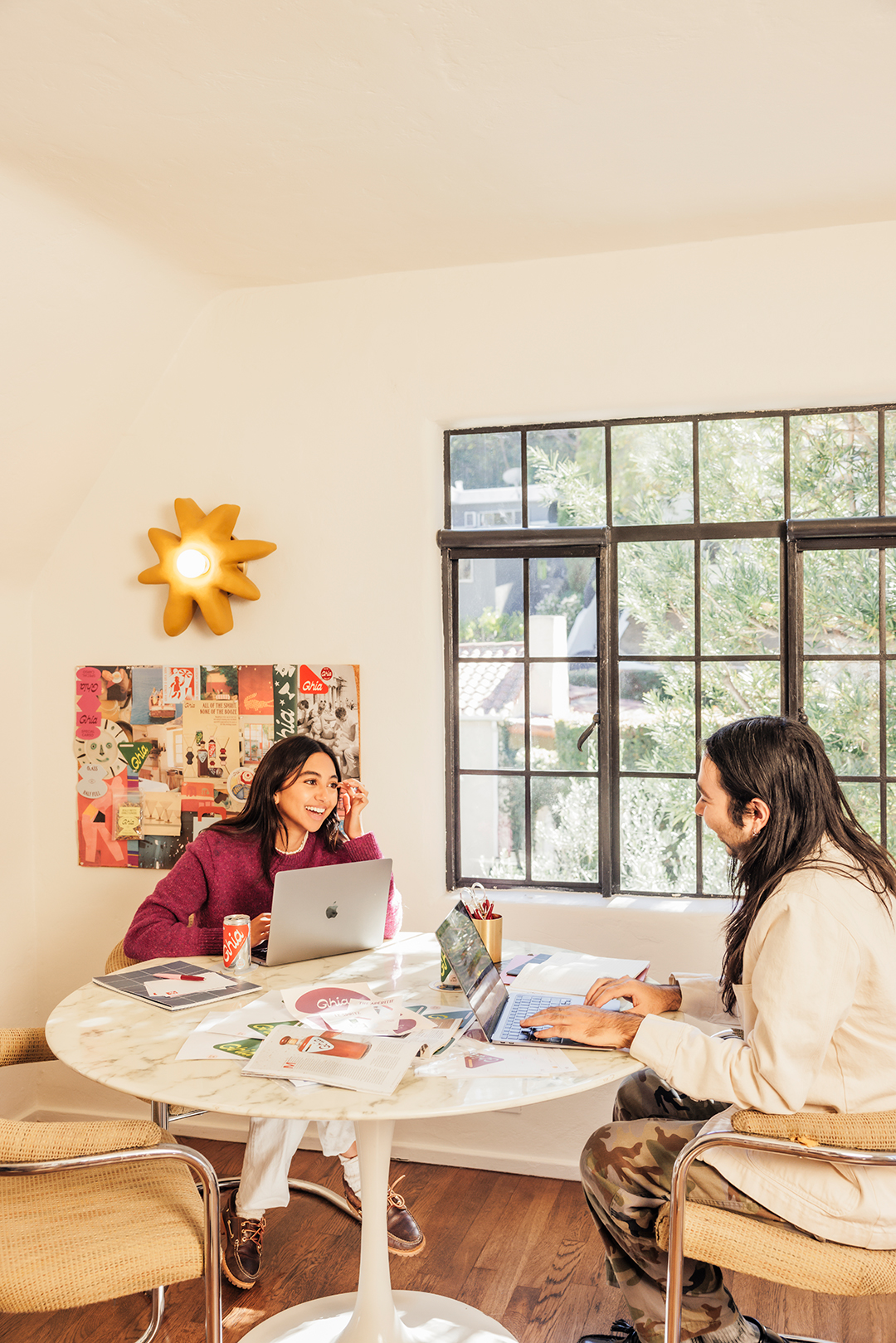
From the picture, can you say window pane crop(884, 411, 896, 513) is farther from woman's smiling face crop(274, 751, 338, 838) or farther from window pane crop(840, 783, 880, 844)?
woman's smiling face crop(274, 751, 338, 838)

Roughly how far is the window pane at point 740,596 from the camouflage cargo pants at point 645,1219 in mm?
1576

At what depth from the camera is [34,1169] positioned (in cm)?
175

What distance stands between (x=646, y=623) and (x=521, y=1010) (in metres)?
1.55

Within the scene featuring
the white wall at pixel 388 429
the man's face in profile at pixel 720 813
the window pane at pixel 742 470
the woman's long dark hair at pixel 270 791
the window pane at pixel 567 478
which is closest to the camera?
the man's face in profile at pixel 720 813

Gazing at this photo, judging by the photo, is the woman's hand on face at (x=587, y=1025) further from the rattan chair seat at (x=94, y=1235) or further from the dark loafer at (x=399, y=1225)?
the dark loafer at (x=399, y=1225)

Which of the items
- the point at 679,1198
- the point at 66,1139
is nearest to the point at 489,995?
the point at 679,1198

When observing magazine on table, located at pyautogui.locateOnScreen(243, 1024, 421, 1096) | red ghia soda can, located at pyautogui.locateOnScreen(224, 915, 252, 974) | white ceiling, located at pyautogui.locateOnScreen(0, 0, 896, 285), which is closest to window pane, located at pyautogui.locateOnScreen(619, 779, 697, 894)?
red ghia soda can, located at pyautogui.locateOnScreen(224, 915, 252, 974)

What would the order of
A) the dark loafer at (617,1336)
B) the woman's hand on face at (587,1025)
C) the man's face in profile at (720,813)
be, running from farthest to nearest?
the dark loafer at (617,1336), the man's face in profile at (720,813), the woman's hand on face at (587,1025)

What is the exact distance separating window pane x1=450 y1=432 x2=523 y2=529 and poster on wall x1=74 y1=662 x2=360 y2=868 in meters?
0.67

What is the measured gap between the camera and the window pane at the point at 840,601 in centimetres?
312

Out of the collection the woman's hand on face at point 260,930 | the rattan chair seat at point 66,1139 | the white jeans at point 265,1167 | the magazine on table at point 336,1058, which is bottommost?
the white jeans at point 265,1167

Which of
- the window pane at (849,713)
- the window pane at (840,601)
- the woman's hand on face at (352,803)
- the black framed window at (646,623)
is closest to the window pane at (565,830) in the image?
the black framed window at (646,623)

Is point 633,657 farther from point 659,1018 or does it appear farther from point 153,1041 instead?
point 153,1041

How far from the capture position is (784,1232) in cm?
183
